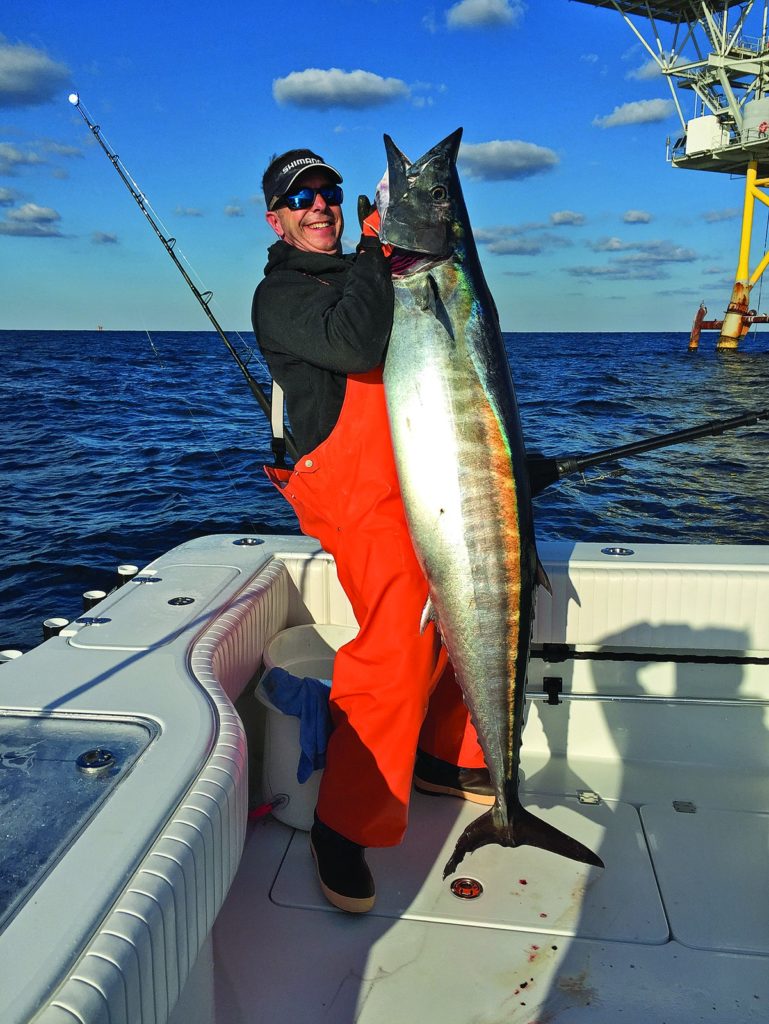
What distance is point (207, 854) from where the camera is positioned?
1.68 meters

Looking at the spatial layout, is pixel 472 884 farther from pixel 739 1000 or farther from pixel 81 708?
pixel 81 708

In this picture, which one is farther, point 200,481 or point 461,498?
point 200,481

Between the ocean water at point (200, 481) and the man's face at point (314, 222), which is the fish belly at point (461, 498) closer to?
the man's face at point (314, 222)

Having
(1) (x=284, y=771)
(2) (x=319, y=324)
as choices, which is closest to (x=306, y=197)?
(2) (x=319, y=324)

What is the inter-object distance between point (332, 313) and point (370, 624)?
37.7 inches

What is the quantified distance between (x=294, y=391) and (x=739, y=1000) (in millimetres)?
2236

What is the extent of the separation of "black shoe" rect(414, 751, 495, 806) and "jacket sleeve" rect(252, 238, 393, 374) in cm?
175

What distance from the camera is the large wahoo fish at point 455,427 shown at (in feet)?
7.02

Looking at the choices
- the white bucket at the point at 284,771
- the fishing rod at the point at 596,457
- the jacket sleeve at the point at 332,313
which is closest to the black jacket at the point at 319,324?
the jacket sleeve at the point at 332,313

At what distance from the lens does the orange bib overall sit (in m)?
2.46

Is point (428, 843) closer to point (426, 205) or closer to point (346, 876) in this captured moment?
point (346, 876)

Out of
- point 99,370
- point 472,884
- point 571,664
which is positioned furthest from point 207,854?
point 99,370

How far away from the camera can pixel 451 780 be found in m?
3.25

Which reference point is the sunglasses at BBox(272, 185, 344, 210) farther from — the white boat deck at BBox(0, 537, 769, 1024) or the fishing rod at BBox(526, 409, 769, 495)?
the white boat deck at BBox(0, 537, 769, 1024)
